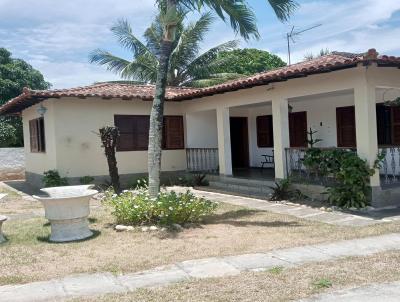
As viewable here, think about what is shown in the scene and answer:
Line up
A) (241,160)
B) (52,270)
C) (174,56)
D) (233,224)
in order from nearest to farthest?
(52,270)
(233,224)
(241,160)
(174,56)

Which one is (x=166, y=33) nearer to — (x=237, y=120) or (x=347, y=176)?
(x=347, y=176)

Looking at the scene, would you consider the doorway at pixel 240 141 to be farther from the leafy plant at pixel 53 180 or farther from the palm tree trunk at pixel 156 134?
the palm tree trunk at pixel 156 134

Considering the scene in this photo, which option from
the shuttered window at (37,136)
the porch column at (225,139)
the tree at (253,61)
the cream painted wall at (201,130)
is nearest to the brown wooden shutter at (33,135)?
the shuttered window at (37,136)

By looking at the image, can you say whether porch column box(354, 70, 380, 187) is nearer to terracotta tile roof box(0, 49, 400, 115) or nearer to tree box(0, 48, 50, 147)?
terracotta tile roof box(0, 49, 400, 115)

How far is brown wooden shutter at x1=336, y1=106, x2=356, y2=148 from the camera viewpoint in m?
13.3

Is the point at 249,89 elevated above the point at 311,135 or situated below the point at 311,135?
above

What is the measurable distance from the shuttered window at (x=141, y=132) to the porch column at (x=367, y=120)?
7581 millimetres

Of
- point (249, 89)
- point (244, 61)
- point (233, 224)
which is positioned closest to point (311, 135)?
point (249, 89)

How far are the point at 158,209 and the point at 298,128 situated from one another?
825cm

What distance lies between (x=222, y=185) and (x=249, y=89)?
3.05 meters

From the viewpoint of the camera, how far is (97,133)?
1452 cm

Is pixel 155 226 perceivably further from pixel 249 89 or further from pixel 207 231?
pixel 249 89

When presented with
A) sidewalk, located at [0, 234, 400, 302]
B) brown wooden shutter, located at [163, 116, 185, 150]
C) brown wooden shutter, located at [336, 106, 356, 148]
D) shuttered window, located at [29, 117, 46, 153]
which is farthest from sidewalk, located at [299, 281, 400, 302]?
shuttered window, located at [29, 117, 46, 153]

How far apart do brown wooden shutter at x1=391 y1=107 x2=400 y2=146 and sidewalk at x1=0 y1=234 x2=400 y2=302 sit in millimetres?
6412
